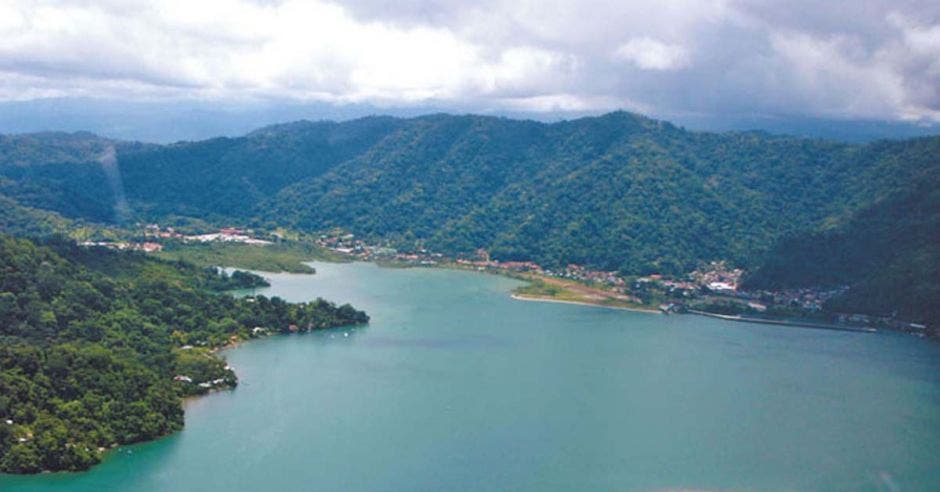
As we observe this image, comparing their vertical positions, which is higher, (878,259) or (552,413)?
(878,259)

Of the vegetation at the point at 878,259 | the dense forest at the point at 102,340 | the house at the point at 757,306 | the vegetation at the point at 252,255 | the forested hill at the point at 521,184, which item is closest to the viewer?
the dense forest at the point at 102,340

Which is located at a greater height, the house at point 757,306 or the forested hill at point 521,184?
the forested hill at point 521,184

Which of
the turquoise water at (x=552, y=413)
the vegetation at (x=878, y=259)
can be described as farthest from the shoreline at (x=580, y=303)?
the vegetation at (x=878, y=259)

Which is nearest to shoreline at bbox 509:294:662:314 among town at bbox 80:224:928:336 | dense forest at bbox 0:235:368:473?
town at bbox 80:224:928:336

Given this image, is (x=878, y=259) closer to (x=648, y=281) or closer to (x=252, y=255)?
(x=648, y=281)

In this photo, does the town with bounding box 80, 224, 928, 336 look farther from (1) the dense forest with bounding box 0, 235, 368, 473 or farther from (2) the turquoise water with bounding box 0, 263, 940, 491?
(1) the dense forest with bounding box 0, 235, 368, 473

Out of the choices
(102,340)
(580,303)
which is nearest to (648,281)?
(580,303)

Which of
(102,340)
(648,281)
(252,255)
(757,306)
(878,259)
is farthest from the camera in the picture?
(252,255)

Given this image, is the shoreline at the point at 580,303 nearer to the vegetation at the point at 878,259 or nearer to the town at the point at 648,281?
the town at the point at 648,281
